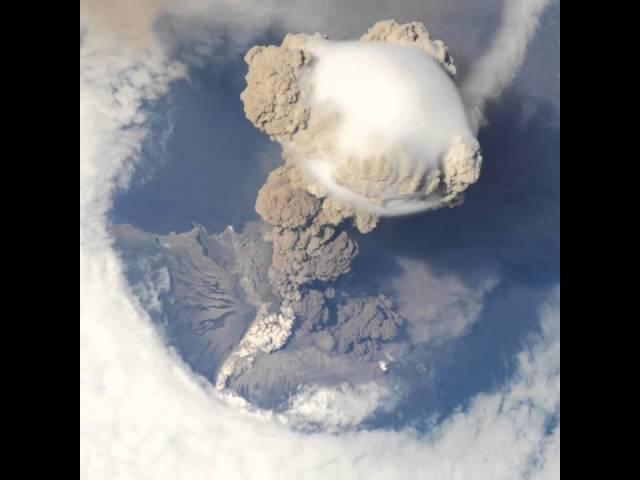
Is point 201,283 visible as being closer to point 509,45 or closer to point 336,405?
point 336,405

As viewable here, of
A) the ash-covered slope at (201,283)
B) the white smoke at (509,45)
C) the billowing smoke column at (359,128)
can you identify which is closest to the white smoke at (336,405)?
the ash-covered slope at (201,283)

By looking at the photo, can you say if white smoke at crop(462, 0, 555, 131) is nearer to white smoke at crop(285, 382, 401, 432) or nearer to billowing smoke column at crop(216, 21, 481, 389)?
billowing smoke column at crop(216, 21, 481, 389)

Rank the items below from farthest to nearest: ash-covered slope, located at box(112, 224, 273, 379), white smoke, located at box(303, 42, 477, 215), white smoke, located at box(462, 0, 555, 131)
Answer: white smoke, located at box(462, 0, 555, 131)
ash-covered slope, located at box(112, 224, 273, 379)
white smoke, located at box(303, 42, 477, 215)

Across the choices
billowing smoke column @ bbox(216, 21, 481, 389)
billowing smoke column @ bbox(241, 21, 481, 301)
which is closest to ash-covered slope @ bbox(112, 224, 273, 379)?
billowing smoke column @ bbox(216, 21, 481, 389)

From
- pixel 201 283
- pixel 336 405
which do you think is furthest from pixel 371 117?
pixel 336 405

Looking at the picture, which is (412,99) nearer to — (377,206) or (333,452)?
(377,206)

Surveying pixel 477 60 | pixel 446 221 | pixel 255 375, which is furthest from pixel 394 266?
pixel 477 60

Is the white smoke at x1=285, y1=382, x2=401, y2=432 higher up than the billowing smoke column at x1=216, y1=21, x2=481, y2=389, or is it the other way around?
the billowing smoke column at x1=216, y1=21, x2=481, y2=389

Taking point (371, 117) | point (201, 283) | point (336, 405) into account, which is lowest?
point (336, 405)
